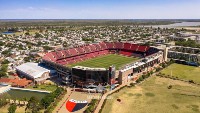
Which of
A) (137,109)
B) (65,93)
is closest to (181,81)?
(137,109)

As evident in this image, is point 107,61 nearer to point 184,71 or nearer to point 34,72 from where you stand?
point 184,71

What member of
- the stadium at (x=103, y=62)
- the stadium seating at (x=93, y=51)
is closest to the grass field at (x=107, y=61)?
the stadium at (x=103, y=62)

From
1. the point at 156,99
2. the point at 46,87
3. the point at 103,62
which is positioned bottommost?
the point at 156,99

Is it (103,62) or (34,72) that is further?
(103,62)

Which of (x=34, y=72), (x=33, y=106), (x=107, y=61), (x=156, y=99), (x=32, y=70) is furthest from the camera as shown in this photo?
(x=107, y=61)

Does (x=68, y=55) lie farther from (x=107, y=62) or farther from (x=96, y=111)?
(x=96, y=111)

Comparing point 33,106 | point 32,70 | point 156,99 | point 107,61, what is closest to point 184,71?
point 156,99

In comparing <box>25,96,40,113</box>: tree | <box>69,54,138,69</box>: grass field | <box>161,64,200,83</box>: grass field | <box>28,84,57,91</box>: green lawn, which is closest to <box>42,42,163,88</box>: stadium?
<box>69,54,138,69</box>: grass field
